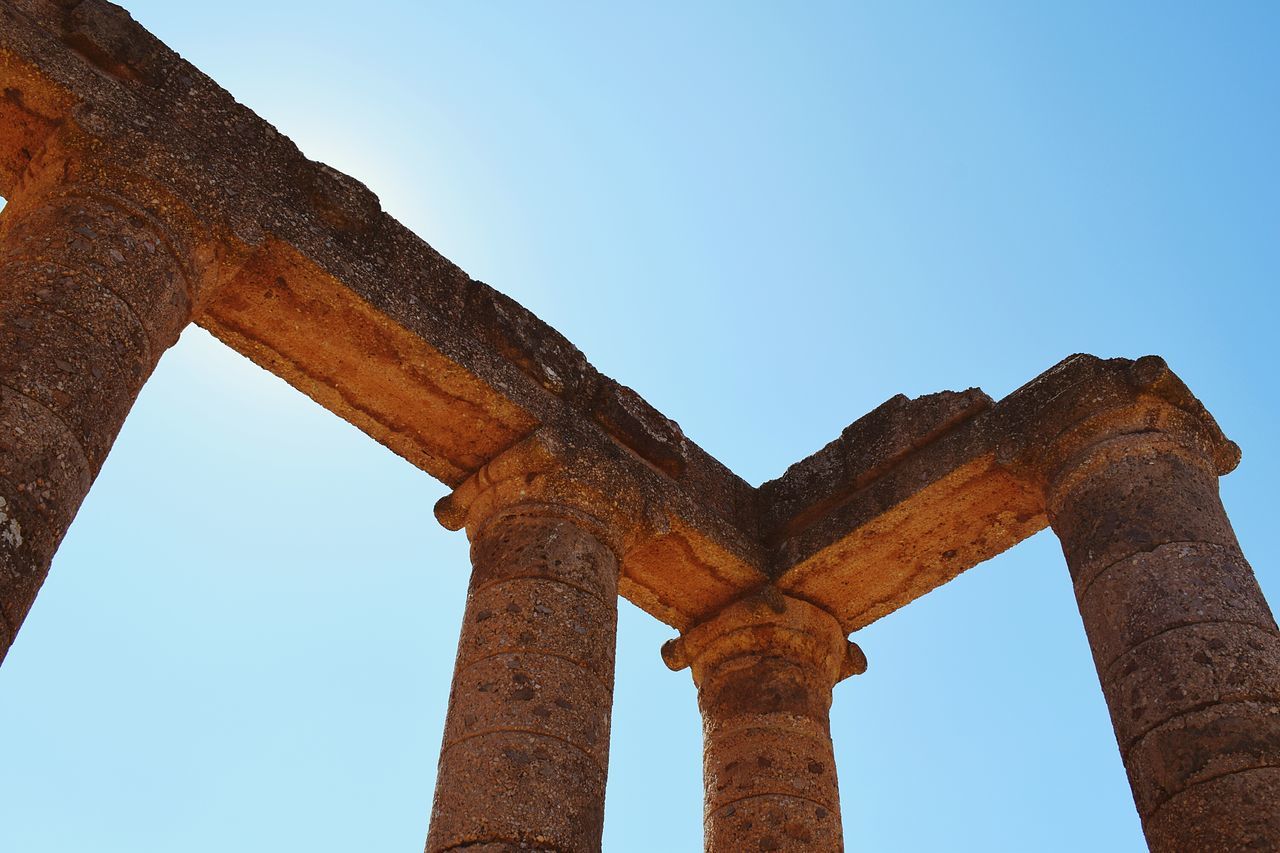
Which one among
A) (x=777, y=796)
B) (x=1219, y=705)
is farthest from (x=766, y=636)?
(x=1219, y=705)

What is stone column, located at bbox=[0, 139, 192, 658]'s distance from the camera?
5.16 meters

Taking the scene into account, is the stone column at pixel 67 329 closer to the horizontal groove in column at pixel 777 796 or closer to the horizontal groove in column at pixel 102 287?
the horizontal groove in column at pixel 102 287

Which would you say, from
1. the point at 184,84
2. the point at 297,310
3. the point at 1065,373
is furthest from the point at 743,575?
the point at 184,84

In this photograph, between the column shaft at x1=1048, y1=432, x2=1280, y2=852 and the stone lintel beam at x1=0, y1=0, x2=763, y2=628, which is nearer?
the column shaft at x1=1048, y1=432, x2=1280, y2=852

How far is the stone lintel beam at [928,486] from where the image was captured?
8.55 meters

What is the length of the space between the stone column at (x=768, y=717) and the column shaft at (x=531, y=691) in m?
2.19

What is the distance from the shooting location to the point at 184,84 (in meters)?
7.71

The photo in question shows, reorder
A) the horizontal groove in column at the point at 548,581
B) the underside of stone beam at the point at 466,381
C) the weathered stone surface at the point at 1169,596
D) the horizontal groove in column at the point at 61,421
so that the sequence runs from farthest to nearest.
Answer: the horizontal groove in column at the point at 548,581
the underside of stone beam at the point at 466,381
the weathered stone surface at the point at 1169,596
the horizontal groove in column at the point at 61,421

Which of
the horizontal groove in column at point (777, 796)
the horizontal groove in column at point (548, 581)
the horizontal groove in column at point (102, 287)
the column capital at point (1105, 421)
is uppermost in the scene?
the column capital at point (1105, 421)

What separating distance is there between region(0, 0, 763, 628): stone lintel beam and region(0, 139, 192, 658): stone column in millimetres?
354

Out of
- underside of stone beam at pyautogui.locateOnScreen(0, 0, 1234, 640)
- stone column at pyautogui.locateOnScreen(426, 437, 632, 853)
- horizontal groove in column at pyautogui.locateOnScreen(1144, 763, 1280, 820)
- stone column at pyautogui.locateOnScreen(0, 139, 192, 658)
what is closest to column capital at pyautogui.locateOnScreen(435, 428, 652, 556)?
stone column at pyautogui.locateOnScreen(426, 437, 632, 853)

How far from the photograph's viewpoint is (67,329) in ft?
19.2

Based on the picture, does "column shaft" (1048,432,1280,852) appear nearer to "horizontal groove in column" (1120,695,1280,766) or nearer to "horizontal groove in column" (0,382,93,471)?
"horizontal groove in column" (1120,695,1280,766)

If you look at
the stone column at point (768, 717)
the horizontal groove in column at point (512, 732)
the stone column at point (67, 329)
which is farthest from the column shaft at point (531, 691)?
the stone column at point (67, 329)
